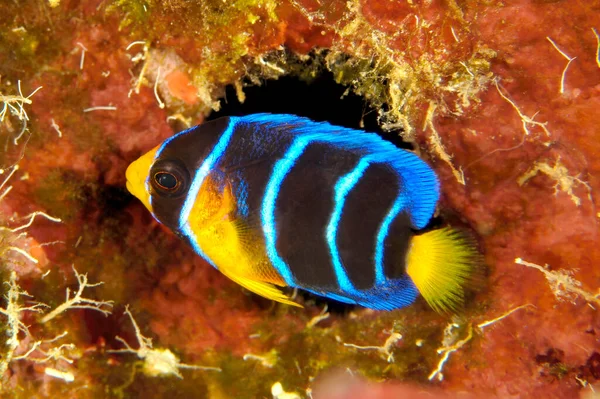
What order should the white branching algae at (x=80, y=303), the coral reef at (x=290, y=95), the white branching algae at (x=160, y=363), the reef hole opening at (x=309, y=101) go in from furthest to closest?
the white branching algae at (x=160, y=363)
the reef hole opening at (x=309, y=101)
the white branching algae at (x=80, y=303)
the coral reef at (x=290, y=95)

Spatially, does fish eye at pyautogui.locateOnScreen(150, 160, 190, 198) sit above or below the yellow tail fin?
above

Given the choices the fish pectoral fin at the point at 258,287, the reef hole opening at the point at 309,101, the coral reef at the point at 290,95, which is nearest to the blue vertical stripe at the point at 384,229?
the fish pectoral fin at the point at 258,287

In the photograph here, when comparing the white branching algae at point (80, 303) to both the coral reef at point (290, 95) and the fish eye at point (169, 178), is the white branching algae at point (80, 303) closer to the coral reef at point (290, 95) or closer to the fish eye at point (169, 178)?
the coral reef at point (290, 95)

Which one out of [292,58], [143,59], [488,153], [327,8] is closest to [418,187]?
[488,153]

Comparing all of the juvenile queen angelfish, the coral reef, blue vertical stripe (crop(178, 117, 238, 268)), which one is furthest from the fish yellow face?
the coral reef

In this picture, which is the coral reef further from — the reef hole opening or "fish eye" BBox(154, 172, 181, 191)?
"fish eye" BBox(154, 172, 181, 191)

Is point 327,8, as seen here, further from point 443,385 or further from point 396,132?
point 443,385
